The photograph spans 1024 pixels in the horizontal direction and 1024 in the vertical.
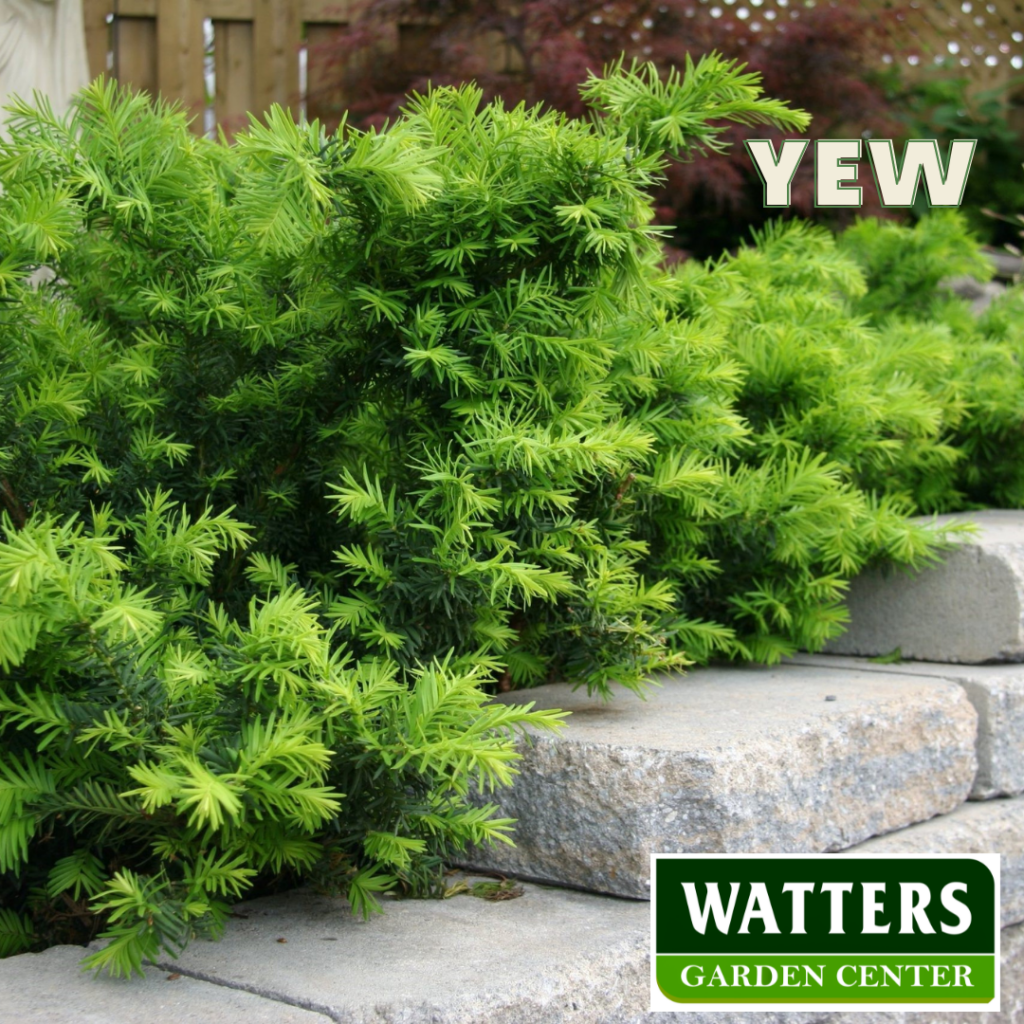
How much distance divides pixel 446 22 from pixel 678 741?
13.9 ft

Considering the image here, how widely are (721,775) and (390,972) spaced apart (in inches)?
20.7

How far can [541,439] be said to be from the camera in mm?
1416

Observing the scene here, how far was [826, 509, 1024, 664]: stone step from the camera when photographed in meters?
2.23

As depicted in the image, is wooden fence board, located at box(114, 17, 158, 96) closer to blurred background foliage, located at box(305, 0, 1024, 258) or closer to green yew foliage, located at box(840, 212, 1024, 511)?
blurred background foliage, located at box(305, 0, 1024, 258)

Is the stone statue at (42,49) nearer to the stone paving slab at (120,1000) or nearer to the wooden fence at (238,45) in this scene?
the wooden fence at (238,45)

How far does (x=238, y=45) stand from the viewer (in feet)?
17.6

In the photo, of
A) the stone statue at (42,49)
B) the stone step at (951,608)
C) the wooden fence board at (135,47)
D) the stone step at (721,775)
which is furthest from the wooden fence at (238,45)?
the stone step at (721,775)

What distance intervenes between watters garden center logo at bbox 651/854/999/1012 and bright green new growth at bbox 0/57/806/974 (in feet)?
1.02

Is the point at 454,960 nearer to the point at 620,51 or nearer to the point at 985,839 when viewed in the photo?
the point at 985,839

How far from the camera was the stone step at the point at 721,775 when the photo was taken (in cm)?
160

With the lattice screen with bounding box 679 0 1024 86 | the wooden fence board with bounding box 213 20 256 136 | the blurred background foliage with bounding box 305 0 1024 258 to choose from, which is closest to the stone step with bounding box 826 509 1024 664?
the blurred background foliage with bounding box 305 0 1024 258

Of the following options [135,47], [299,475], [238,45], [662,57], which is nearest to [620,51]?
[662,57]

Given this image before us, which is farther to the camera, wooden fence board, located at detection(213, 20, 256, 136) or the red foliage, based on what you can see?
wooden fence board, located at detection(213, 20, 256, 136)

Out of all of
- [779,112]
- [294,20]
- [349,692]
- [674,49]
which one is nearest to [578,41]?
[674,49]
